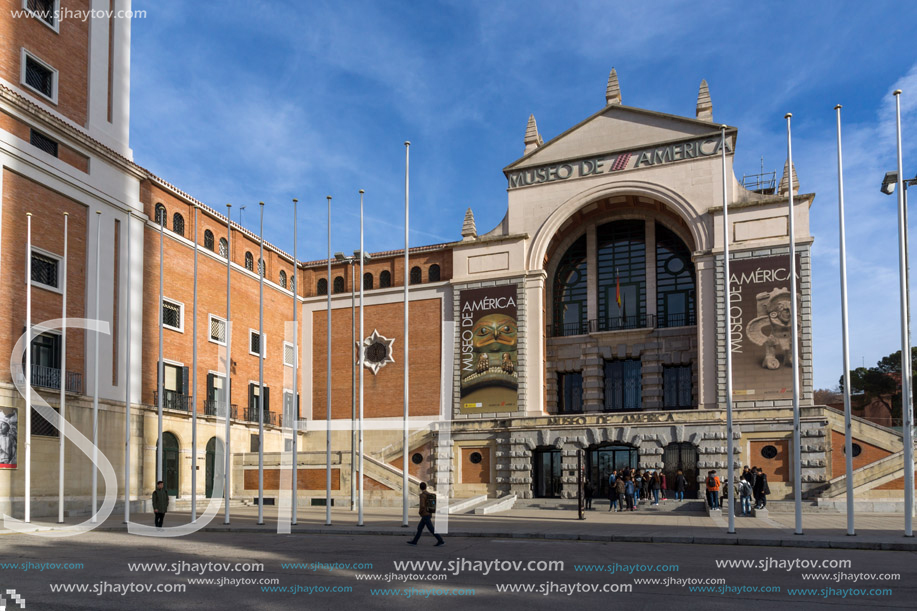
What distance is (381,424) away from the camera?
44.0 m

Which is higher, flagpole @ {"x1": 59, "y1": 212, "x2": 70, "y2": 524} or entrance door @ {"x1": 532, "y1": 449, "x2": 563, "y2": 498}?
flagpole @ {"x1": 59, "y1": 212, "x2": 70, "y2": 524}

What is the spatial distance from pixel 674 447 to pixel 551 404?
24.5 ft

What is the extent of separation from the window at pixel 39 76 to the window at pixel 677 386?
30417 mm

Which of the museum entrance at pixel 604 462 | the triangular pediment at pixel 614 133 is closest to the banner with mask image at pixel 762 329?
the museum entrance at pixel 604 462

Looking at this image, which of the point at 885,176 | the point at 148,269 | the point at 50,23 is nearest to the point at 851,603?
the point at 885,176

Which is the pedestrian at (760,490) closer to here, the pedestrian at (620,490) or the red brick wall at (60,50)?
the pedestrian at (620,490)

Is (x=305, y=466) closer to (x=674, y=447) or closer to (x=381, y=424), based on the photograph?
(x=381, y=424)

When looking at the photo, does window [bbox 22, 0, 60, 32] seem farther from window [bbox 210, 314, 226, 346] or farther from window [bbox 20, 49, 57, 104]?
window [bbox 210, 314, 226, 346]

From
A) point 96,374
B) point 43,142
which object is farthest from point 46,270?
point 96,374

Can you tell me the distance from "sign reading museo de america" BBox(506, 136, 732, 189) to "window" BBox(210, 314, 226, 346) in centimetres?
1690

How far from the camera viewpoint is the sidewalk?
20234 mm

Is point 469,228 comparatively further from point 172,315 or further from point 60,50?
point 60,50

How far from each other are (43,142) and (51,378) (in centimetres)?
938

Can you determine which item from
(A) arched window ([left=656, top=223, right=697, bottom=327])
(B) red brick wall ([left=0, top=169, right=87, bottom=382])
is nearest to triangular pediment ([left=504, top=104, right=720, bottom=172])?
(A) arched window ([left=656, top=223, right=697, bottom=327])
